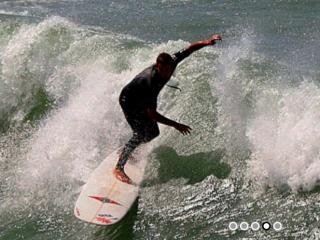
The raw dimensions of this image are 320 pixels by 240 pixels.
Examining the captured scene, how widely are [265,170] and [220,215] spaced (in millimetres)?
854

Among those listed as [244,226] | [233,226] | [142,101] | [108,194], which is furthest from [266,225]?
[142,101]

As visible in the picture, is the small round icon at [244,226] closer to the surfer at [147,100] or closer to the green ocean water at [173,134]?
the green ocean water at [173,134]

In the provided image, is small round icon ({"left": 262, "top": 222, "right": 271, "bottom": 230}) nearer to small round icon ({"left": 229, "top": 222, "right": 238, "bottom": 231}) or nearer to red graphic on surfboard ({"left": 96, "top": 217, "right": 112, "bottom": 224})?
small round icon ({"left": 229, "top": 222, "right": 238, "bottom": 231})

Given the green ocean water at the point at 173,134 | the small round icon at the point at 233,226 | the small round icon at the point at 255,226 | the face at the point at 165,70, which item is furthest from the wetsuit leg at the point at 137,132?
the small round icon at the point at 255,226

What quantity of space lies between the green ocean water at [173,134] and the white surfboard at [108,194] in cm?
14

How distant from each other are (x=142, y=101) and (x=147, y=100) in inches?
4.5

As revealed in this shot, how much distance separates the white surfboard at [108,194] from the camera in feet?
21.6

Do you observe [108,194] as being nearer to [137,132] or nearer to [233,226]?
[137,132]

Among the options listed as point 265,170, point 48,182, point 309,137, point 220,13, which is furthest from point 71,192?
point 220,13

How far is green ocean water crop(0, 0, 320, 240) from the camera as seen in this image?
21.1 feet

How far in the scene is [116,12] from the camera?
16.0 metres

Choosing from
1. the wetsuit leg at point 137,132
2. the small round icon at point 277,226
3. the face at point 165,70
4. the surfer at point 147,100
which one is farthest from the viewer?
the wetsuit leg at point 137,132

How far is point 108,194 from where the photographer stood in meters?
6.95

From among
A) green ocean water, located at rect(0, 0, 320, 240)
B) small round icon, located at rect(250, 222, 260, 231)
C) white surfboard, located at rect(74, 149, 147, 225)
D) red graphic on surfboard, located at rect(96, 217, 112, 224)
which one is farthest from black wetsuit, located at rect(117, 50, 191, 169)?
small round icon, located at rect(250, 222, 260, 231)
